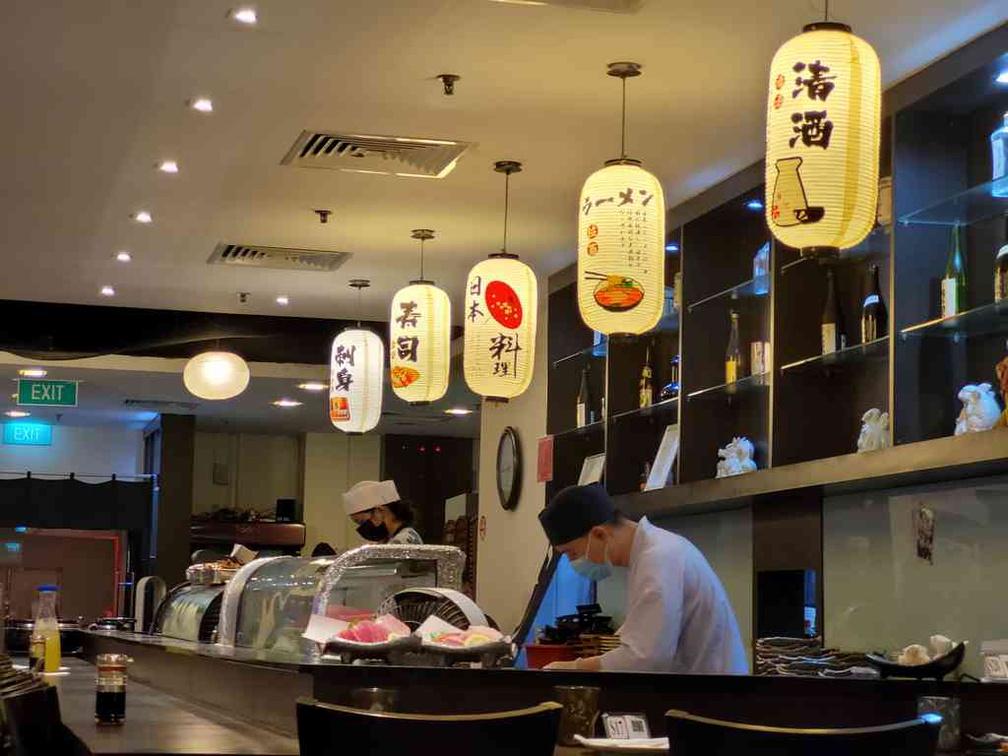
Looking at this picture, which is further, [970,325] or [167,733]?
[970,325]

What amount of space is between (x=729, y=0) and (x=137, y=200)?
3.74 m

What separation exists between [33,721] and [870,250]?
4.32m

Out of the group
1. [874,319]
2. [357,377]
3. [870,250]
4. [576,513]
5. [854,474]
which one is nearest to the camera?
[576,513]

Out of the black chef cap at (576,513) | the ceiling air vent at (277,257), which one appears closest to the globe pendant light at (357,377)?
the ceiling air vent at (277,257)

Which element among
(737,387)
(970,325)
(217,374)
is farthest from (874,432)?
(217,374)

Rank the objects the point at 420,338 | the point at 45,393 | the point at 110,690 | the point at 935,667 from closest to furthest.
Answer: the point at 110,690, the point at 935,667, the point at 420,338, the point at 45,393

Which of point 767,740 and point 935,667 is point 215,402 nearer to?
point 935,667

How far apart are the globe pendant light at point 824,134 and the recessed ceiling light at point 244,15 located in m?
1.76

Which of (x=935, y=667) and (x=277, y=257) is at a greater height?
(x=277, y=257)

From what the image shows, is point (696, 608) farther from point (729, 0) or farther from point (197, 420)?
point (197, 420)

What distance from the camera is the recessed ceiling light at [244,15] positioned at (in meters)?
5.07

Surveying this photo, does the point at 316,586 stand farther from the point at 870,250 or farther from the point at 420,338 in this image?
the point at 420,338

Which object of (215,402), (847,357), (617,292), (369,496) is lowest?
(369,496)

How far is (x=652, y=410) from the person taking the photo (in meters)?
7.78
